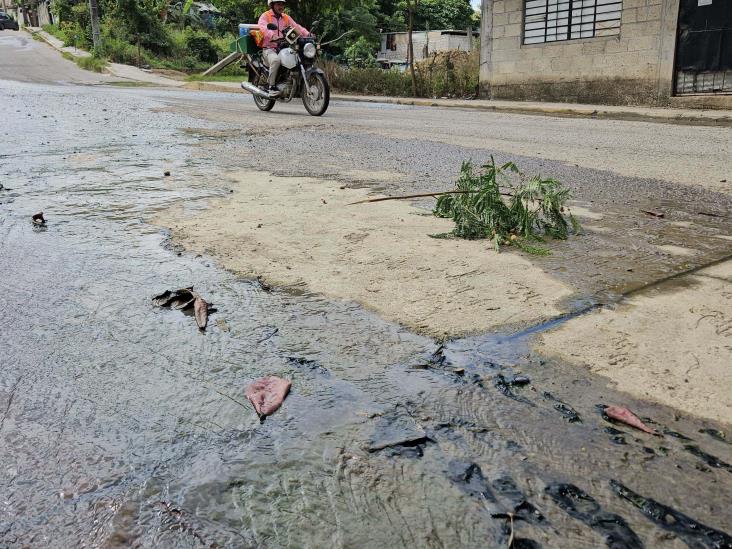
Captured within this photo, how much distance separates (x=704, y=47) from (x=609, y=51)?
2133 millimetres

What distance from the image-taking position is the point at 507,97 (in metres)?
17.8

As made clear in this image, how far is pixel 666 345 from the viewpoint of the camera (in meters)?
2.04

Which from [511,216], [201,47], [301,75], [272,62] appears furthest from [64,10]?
[511,216]

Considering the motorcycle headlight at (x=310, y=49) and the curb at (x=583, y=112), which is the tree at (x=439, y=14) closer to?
the curb at (x=583, y=112)

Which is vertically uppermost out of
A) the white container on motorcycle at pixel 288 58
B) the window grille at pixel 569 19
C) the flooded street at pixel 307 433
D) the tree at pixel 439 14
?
the tree at pixel 439 14

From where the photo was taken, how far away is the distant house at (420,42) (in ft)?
126

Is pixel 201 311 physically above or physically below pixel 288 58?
below

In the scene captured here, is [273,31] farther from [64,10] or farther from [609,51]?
[64,10]

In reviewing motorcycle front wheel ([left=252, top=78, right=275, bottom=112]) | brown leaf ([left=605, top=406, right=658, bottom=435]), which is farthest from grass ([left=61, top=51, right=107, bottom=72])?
brown leaf ([left=605, top=406, right=658, bottom=435])


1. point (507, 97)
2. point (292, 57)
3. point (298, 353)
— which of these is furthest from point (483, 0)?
point (298, 353)

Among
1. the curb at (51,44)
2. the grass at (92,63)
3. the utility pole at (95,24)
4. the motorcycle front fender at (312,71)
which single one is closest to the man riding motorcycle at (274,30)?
the motorcycle front fender at (312,71)

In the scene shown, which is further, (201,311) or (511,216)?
(511,216)

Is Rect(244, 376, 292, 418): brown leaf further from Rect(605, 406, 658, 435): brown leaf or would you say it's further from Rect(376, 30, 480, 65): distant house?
Rect(376, 30, 480, 65): distant house

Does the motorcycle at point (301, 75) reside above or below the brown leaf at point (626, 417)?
above
